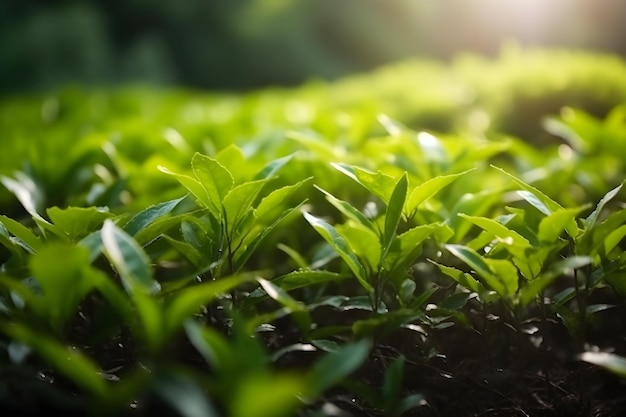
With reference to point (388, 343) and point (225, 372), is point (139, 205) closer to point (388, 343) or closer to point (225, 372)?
point (388, 343)

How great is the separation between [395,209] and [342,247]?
111 mm

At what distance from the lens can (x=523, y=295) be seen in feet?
3.23

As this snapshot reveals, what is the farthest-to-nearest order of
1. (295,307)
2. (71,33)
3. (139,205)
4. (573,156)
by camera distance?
(71,33) < (573,156) < (139,205) < (295,307)

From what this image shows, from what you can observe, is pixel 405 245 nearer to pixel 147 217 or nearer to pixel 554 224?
pixel 554 224

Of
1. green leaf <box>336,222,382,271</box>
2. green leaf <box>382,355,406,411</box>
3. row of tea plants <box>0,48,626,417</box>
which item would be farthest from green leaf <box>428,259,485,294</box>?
green leaf <box>382,355,406,411</box>

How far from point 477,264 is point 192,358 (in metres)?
0.57

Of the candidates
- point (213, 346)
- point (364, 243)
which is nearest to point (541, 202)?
point (364, 243)

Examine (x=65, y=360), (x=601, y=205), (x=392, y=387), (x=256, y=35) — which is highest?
(x=256, y=35)

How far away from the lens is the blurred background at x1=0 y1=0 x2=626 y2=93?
460 inches

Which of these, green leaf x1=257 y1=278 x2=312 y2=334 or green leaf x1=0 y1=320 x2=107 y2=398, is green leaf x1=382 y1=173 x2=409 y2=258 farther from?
green leaf x1=0 y1=320 x2=107 y2=398

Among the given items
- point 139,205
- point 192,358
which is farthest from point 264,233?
point 139,205

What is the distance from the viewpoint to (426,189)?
110cm

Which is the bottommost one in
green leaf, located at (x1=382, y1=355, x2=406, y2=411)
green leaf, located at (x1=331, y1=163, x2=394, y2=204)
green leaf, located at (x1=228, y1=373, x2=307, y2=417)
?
green leaf, located at (x1=382, y1=355, x2=406, y2=411)

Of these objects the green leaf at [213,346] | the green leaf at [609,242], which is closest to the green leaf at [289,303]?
the green leaf at [213,346]
